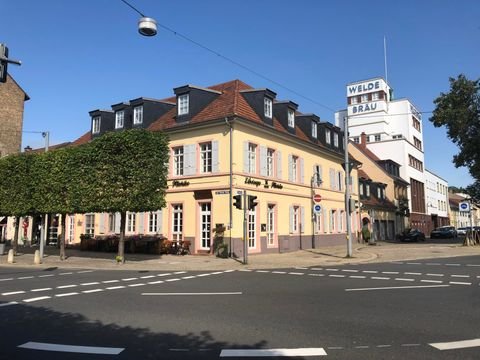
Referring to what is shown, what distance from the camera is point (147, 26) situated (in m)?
12.6

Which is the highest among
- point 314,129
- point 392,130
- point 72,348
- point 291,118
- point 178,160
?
point 392,130

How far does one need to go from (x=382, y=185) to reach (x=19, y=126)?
1640 inches

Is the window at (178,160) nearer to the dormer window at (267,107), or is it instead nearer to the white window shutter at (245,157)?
the white window shutter at (245,157)

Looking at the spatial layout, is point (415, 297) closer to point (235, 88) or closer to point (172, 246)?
point (172, 246)

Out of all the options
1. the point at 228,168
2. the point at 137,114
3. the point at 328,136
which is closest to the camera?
the point at 228,168

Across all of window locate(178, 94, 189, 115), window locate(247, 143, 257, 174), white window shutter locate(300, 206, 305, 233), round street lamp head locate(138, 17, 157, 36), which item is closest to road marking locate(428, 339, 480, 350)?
round street lamp head locate(138, 17, 157, 36)

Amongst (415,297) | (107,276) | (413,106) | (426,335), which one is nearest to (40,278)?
(107,276)

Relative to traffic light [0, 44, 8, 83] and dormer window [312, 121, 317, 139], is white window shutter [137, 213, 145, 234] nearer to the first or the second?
dormer window [312, 121, 317, 139]

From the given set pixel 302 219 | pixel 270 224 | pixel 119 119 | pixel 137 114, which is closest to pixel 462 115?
pixel 302 219

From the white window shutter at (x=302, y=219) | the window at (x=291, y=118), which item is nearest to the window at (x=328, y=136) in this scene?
the window at (x=291, y=118)

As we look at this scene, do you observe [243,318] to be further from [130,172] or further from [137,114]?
[137,114]

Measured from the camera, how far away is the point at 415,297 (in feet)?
33.7

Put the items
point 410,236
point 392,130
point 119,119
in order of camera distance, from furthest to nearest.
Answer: point 392,130 → point 410,236 → point 119,119

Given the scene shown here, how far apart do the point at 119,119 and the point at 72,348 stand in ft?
89.5
